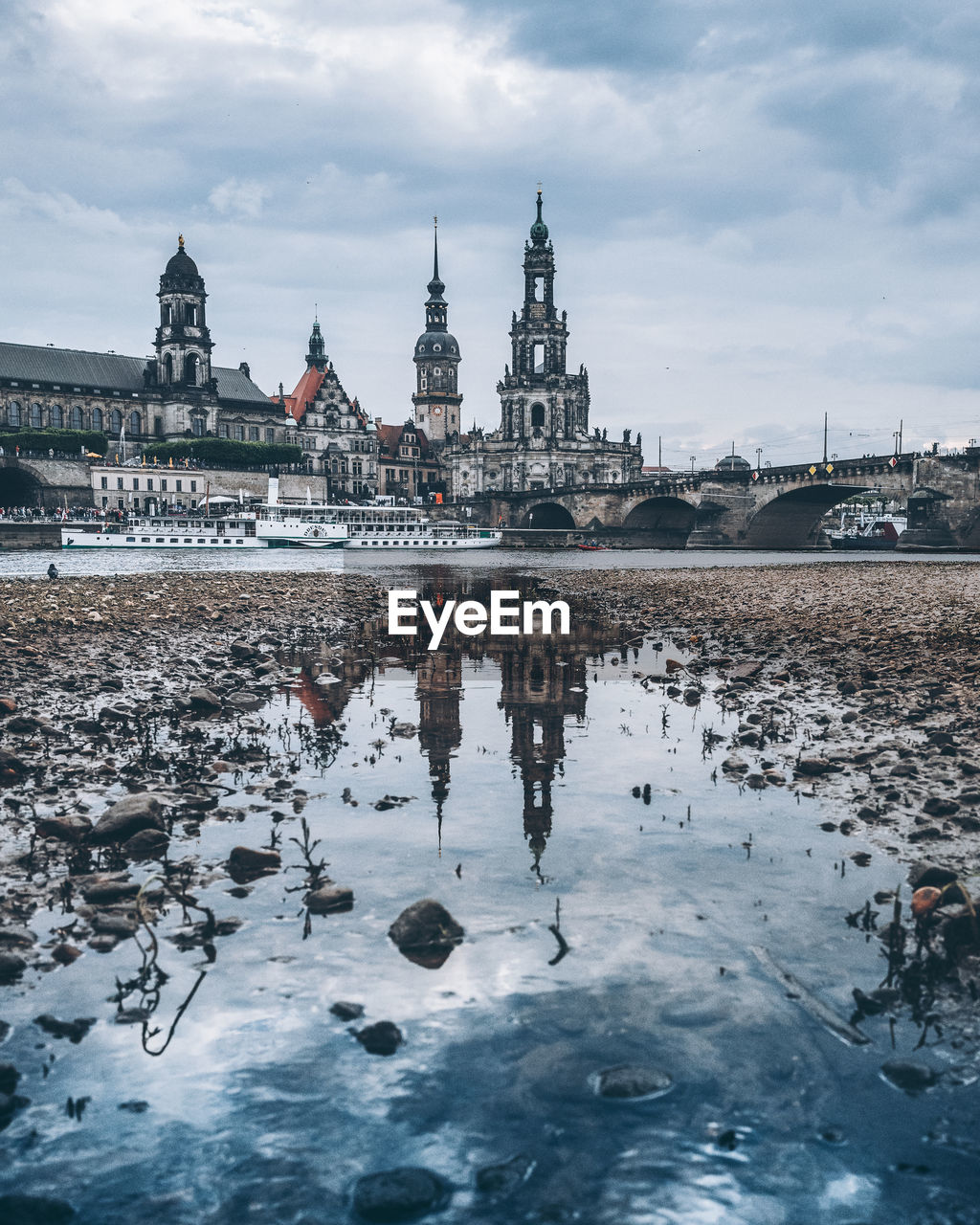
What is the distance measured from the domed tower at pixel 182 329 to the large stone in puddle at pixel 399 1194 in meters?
138

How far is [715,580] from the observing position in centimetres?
3678

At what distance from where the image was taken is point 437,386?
174625 mm

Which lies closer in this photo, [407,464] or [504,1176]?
[504,1176]

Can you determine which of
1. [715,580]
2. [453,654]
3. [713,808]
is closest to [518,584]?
[715,580]

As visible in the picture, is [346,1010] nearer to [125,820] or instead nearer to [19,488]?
[125,820]

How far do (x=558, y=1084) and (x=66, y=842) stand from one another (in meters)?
4.12

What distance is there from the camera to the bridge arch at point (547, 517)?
124250 millimetres

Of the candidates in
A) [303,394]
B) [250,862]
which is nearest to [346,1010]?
[250,862]

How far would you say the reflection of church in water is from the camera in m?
8.41

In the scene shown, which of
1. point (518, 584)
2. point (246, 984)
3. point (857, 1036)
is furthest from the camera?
point (518, 584)

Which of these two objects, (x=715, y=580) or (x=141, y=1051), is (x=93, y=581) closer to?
(x=715, y=580)

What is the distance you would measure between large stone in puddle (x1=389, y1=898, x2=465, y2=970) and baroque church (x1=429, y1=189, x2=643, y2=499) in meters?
135

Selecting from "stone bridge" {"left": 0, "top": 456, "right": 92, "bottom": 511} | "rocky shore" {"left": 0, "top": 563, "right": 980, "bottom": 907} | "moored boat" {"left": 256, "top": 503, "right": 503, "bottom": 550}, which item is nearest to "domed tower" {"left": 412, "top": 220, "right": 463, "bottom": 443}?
"moored boat" {"left": 256, "top": 503, "right": 503, "bottom": 550}

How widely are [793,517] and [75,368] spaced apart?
322 feet
